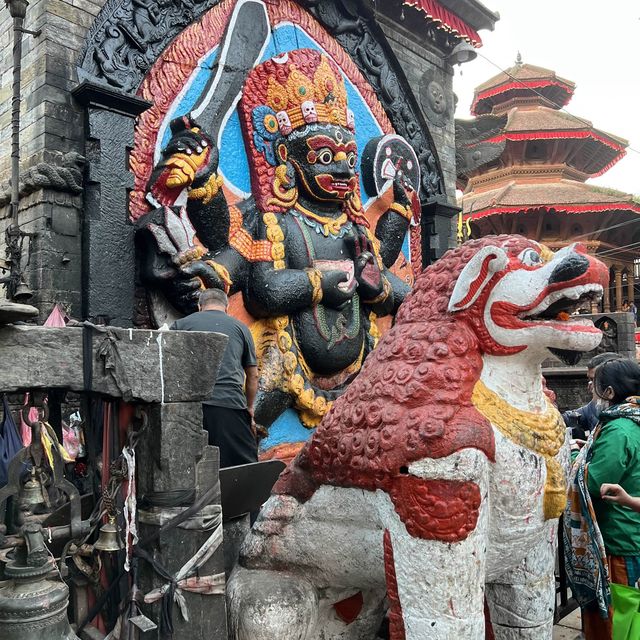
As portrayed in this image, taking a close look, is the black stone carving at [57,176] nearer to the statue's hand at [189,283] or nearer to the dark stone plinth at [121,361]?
the statue's hand at [189,283]

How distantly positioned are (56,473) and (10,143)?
4082 millimetres

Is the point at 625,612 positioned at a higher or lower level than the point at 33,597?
lower

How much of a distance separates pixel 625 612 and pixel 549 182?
1757cm

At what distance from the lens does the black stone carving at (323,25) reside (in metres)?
4.98

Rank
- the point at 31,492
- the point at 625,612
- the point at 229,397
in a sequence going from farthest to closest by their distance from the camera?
Answer: 1. the point at 229,397
2. the point at 625,612
3. the point at 31,492

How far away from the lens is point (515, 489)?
2.33m

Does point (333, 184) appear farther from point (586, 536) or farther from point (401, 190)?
point (586, 536)

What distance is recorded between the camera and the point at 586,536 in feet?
10.6

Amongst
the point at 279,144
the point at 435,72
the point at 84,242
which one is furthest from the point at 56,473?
the point at 435,72

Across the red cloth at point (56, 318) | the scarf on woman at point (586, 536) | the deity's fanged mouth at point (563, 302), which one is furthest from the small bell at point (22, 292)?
the scarf on woman at point (586, 536)

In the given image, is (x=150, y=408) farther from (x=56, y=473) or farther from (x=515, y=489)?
(x=515, y=489)

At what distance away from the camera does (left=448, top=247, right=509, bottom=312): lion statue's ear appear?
2.43 m

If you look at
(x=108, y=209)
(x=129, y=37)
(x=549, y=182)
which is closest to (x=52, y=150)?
(x=108, y=209)

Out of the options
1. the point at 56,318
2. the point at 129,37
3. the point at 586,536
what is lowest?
the point at 586,536
